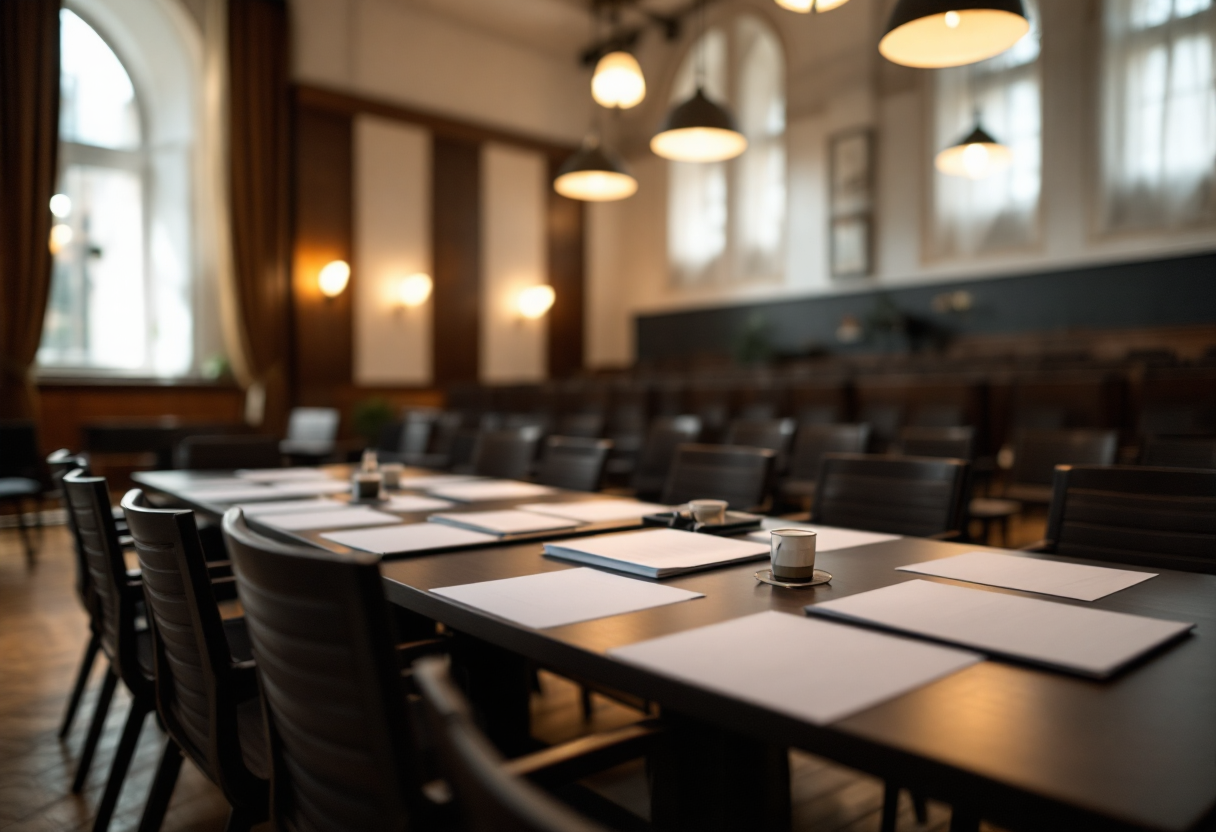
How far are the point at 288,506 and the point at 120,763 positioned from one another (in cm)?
72

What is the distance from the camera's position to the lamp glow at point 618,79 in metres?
4.31

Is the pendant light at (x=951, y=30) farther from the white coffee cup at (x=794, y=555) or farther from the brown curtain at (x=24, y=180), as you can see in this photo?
the brown curtain at (x=24, y=180)

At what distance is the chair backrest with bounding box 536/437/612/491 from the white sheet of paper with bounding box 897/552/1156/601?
63.3 inches

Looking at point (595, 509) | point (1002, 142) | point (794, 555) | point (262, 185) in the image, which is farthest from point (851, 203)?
point (794, 555)

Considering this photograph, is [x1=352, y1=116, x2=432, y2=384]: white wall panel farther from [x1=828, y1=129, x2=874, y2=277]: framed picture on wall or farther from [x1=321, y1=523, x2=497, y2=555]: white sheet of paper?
[x1=321, y1=523, x2=497, y2=555]: white sheet of paper

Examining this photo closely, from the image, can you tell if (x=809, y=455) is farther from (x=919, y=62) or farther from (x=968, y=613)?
(x=968, y=613)

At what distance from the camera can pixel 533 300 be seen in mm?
11062

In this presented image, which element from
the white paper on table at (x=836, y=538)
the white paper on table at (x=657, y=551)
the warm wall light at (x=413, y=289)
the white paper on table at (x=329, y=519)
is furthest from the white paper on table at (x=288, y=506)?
the warm wall light at (x=413, y=289)

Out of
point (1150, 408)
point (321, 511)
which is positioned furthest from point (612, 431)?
point (321, 511)

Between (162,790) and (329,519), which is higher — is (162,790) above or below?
below

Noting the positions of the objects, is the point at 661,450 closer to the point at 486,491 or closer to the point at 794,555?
the point at 486,491

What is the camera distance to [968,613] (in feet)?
3.52

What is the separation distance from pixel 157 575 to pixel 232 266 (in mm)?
7886

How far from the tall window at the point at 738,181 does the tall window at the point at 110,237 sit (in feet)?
21.4
